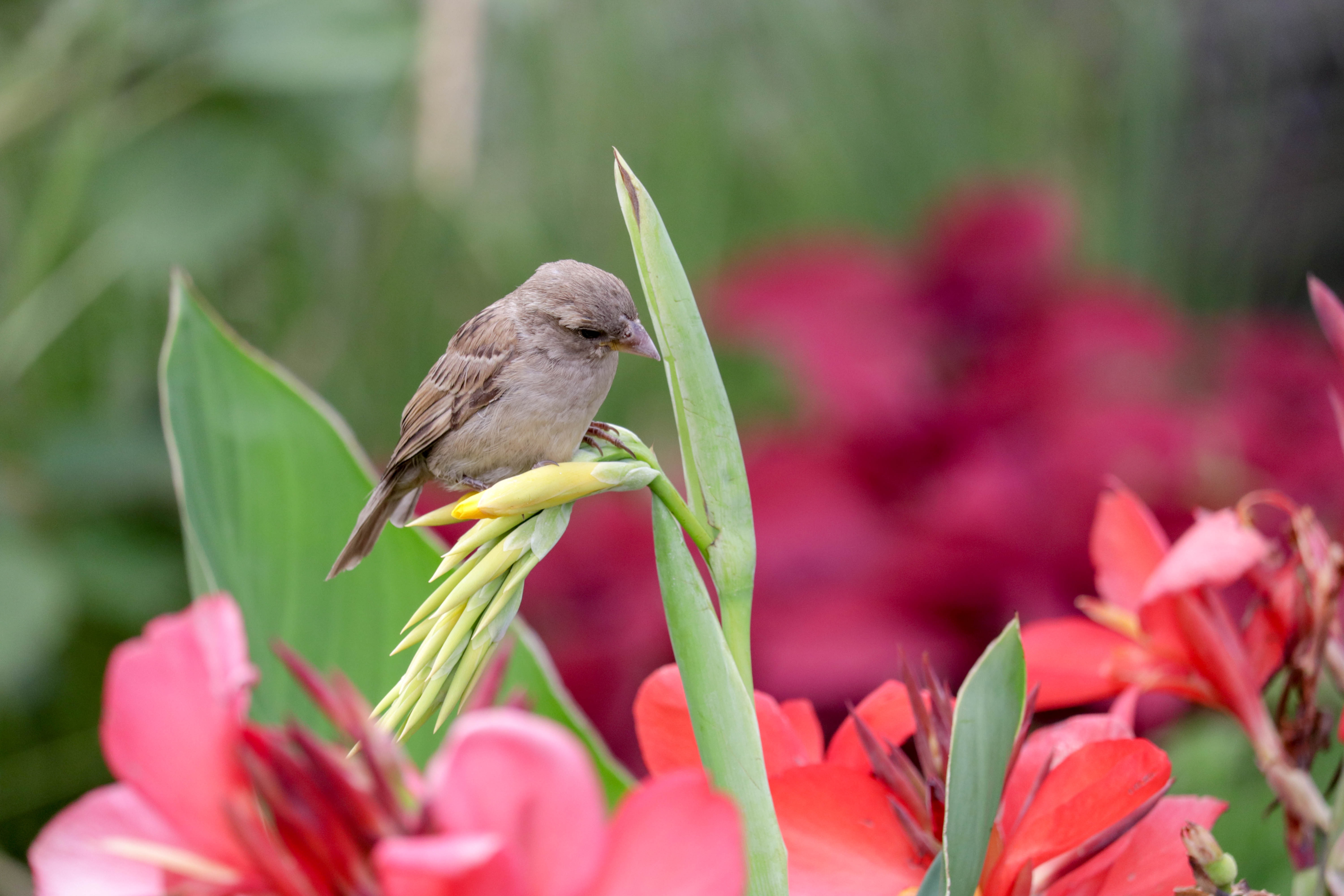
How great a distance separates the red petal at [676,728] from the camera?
286 millimetres

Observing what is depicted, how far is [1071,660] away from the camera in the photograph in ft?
1.18

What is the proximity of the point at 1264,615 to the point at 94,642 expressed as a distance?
4.87 feet

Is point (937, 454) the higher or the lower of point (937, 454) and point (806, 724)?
the lower

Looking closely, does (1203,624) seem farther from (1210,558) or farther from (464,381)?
(464,381)

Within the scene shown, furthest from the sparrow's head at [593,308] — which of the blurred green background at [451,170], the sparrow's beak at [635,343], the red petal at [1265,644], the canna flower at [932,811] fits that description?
the blurred green background at [451,170]

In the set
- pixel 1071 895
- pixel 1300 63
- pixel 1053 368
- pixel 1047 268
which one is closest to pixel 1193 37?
pixel 1300 63

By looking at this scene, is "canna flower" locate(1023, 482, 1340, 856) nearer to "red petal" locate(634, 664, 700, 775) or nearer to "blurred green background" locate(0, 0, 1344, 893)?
"red petal" locate(634, 664, 700, 775)

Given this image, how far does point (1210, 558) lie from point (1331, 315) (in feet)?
0.23

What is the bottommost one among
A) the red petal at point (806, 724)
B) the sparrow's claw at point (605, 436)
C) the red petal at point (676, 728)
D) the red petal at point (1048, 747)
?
the red petal at point (1048, 747)

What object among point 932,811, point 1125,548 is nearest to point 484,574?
point 932,811

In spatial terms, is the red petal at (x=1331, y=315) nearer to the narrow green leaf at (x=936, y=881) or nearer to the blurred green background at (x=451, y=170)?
the narrow green leaf at (x=936, y=881)

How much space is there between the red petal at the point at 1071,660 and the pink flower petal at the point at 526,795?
22 centimetres

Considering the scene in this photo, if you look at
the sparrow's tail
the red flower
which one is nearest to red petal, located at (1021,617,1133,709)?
the red flower

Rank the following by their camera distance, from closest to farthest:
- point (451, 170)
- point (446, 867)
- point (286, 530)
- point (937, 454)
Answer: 1. point (446, 867)
2. point (286, 530)
3. point (937, 454)
4. point (451, 170)
